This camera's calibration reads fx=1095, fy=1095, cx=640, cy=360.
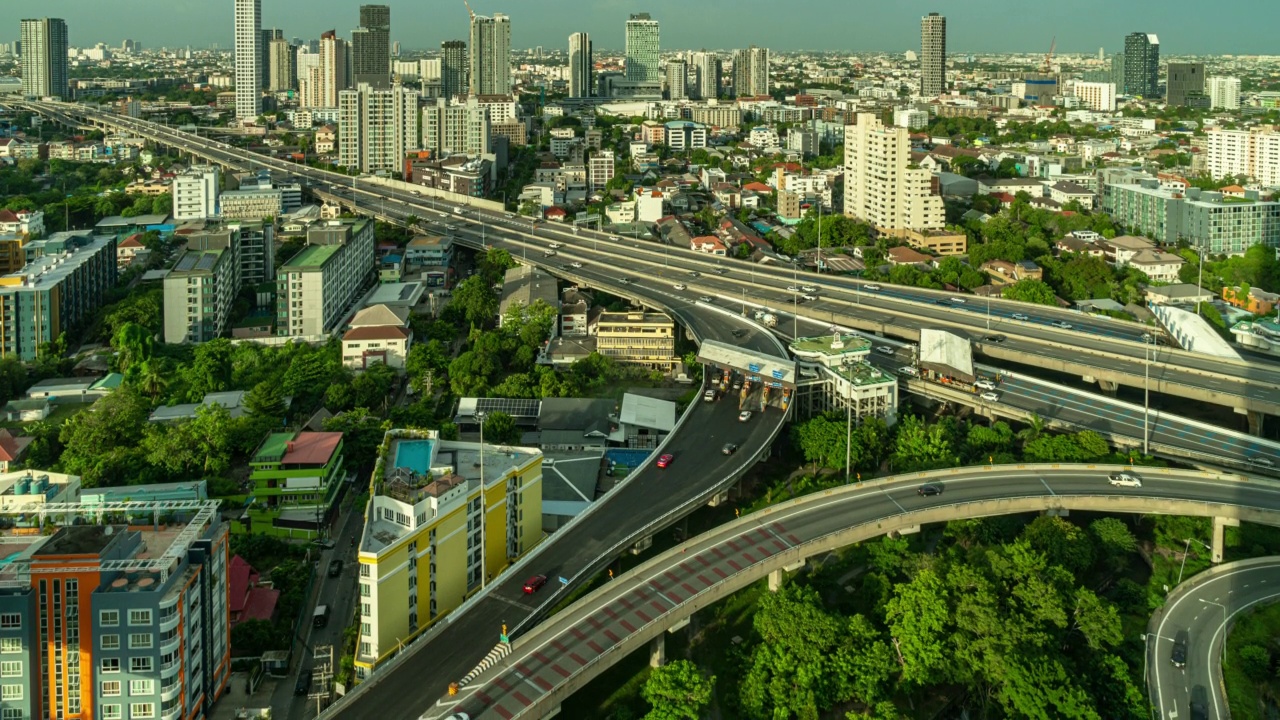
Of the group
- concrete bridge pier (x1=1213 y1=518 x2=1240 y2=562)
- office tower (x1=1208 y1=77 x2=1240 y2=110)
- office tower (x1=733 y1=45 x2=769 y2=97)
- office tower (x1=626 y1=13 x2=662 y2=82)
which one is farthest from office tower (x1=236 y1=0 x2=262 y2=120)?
concrete bridge pier (x1=1213 y1=518 x2=1240 y2=562)

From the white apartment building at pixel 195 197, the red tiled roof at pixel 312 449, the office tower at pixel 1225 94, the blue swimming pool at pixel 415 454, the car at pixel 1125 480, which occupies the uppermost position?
the office tower at pixel 1225 94

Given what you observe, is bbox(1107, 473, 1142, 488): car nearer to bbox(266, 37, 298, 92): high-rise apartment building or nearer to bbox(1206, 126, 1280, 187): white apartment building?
bbox(1206, 126, 1280, 187): white apartment building

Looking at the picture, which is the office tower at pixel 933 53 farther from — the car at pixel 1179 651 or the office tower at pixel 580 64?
the car at pixel 1179 651

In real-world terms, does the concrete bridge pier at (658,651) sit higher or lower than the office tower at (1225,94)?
lower

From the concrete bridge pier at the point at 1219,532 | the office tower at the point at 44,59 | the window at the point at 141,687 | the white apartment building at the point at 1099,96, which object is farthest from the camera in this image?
the white apartment building at the point at 1099,96

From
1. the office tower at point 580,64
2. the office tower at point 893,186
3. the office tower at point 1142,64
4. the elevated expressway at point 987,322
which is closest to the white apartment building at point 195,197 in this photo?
the elevated expressway at point 987,322

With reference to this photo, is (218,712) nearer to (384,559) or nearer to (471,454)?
(384,559)

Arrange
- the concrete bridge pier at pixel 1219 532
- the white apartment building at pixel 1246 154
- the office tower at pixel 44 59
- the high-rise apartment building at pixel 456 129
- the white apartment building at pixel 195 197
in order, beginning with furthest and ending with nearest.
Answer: the office tower at pixel 44 59 → the high-rise apartment building at pixel 456 129 → the white apartment building at pixel 1246 154 → the white apartment building at pixel 195 197 → the concrete bridge pier at pixel 1219 532
